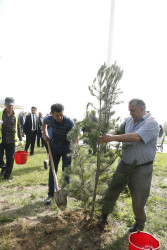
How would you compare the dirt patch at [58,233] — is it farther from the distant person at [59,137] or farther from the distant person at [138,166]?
the distant person at [59,137]

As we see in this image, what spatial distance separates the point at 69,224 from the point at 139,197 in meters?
1.13

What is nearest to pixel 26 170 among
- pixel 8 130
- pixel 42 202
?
pixel 8 130

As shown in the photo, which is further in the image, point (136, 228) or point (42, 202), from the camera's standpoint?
point (42, 202)

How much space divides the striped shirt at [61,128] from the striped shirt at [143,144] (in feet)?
3.98

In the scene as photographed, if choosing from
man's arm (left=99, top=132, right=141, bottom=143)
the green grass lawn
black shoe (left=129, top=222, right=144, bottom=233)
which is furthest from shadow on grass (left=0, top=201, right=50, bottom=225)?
man's arm (left=99, top=132, right=141, bottom=143)

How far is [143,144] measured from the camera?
266 centimetres

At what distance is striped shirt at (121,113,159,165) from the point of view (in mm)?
2520

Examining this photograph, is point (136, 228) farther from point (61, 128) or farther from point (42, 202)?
point (61, 128)

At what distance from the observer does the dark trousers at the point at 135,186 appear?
2678 mm

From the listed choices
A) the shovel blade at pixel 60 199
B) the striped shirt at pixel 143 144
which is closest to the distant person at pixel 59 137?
the shovel blade at pixel 60 199

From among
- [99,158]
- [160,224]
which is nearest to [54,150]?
[99,158]

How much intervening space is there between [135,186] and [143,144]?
0.62m

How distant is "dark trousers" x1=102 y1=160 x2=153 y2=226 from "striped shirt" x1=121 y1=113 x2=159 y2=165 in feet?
0.43

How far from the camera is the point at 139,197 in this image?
2.71m
